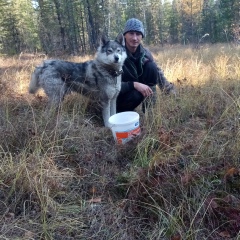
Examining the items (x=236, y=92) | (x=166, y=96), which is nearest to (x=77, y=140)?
(x=166, y=96)

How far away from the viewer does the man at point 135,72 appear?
3311 mm

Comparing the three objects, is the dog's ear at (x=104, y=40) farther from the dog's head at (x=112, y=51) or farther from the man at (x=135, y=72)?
the man at (x=135, y=72)

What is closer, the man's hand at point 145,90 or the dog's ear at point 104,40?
the man's hand at point 145,90

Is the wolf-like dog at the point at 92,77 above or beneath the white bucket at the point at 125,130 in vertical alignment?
above

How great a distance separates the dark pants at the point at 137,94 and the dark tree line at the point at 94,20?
12.3m

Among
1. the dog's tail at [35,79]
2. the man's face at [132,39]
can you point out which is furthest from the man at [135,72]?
the dog's tail at [35,79]

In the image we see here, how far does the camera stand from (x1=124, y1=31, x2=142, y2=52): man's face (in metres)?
3.32

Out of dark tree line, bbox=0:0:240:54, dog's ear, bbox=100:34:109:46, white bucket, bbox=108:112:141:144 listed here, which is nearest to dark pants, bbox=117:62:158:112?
dog's ear, bbox=100:34:109:46

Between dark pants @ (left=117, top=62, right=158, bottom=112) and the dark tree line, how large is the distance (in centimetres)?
1232

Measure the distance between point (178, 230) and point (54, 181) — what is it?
89 centimetres

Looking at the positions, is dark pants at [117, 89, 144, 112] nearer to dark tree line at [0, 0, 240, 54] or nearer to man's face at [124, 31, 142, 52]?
man's face at [124, 31, 142, 52]

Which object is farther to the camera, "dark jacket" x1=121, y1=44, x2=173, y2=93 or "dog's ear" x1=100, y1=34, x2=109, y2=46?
"dark jacket" x1=121, y1=44, x2=173, y2=93

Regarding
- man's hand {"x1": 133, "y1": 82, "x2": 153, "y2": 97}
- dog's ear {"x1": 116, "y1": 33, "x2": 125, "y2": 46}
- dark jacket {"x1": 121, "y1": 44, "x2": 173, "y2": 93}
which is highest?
dog's ear {"x1": 116, "y1": 33, "x2": 125, "y2": 46}

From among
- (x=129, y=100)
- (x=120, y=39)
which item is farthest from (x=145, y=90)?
(x=120, y=39)
